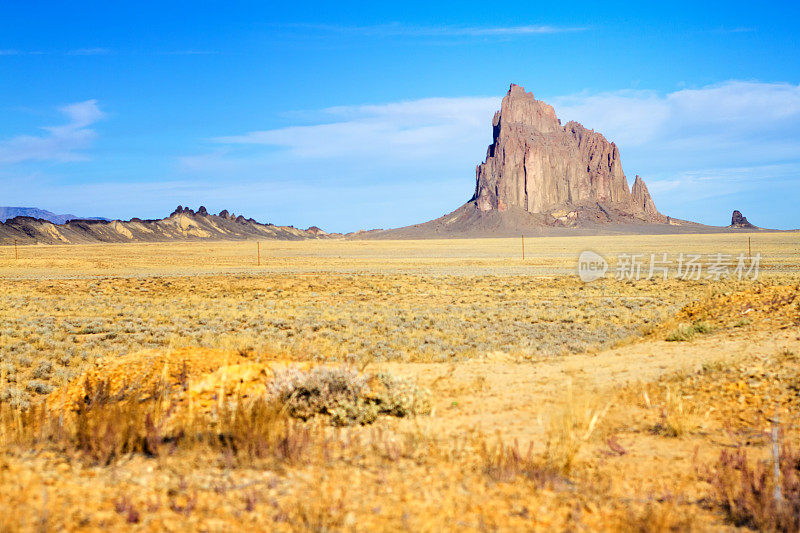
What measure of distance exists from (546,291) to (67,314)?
20329mm

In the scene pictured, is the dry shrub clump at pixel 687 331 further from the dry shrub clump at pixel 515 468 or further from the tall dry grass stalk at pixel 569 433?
the dry shrub clump at pixel 515 468

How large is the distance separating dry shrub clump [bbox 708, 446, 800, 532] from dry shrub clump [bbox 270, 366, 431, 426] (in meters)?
3.07

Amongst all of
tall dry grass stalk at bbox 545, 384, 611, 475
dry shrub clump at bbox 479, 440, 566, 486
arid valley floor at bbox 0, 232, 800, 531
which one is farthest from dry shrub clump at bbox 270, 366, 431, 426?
dry shrub clump at bbox 479, 440, 566, 486

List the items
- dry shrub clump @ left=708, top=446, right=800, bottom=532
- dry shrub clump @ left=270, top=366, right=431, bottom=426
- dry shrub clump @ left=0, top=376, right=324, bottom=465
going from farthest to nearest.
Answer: dry shrub clump @ left=270, top=366, right=431, bottom=426 < dry shrub clump @ left=0, top=376, right=324, bottom=465 < dry shrub clump @ left=708, top=446, right=800, bottom=532

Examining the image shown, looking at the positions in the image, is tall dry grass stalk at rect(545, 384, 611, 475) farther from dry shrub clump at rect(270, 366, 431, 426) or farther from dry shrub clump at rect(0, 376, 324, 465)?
dry shrub clump at rect(0, 376, 324, 465)

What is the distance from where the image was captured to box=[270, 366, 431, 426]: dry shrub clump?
20.4 ft

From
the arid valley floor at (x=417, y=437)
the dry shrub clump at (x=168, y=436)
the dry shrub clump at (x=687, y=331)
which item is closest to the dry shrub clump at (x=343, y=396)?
the arid valley floor at (x=417, y=437)

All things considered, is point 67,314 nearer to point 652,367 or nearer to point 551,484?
point 652,367

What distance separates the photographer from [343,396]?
6391 mm

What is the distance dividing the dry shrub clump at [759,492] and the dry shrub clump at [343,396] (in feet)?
10.1

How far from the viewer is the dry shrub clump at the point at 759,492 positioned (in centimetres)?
381

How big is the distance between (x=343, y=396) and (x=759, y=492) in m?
3.84

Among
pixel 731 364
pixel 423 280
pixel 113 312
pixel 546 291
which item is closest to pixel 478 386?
pixel 731 364

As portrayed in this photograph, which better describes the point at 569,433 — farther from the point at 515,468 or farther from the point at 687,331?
the point at 687,331
